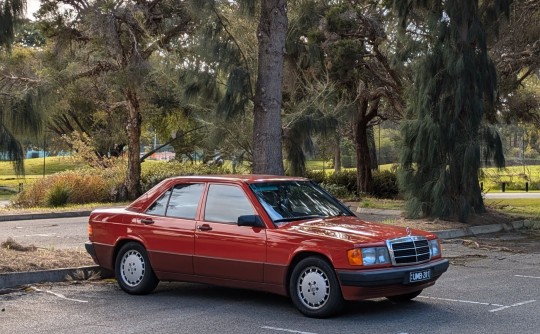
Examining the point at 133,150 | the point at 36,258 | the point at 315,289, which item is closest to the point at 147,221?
the point at 36,258

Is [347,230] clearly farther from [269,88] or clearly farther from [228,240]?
[269,88]

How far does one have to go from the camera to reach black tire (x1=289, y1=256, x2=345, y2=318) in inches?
314

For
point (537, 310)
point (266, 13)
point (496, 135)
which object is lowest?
point (537, 310)

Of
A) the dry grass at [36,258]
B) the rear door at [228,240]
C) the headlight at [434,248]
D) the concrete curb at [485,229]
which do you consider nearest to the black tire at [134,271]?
the rear door at [228,240]

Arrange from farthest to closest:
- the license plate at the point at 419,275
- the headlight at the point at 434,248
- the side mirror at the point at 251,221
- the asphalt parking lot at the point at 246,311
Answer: the headlight at the point at 434,248 → the side mirror at the point at 251,221 → the license plate at the point at 419,275 → the asphalt parking lot at the point at 246,311

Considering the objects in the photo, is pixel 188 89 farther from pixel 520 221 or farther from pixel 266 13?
pixel 520 221

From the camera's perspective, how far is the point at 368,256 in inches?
313

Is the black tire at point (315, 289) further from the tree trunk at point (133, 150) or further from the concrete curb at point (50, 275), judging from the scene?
the tree trunk at point (133, 150)

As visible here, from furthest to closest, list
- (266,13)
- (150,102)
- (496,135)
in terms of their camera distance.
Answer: (150,102) → (496,135) → (266,13)

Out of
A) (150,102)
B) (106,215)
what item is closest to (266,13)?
(106,215)

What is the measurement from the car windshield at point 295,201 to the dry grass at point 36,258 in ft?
11.1

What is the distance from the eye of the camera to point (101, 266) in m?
10.1

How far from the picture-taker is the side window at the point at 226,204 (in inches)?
354

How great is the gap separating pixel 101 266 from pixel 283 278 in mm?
3015
